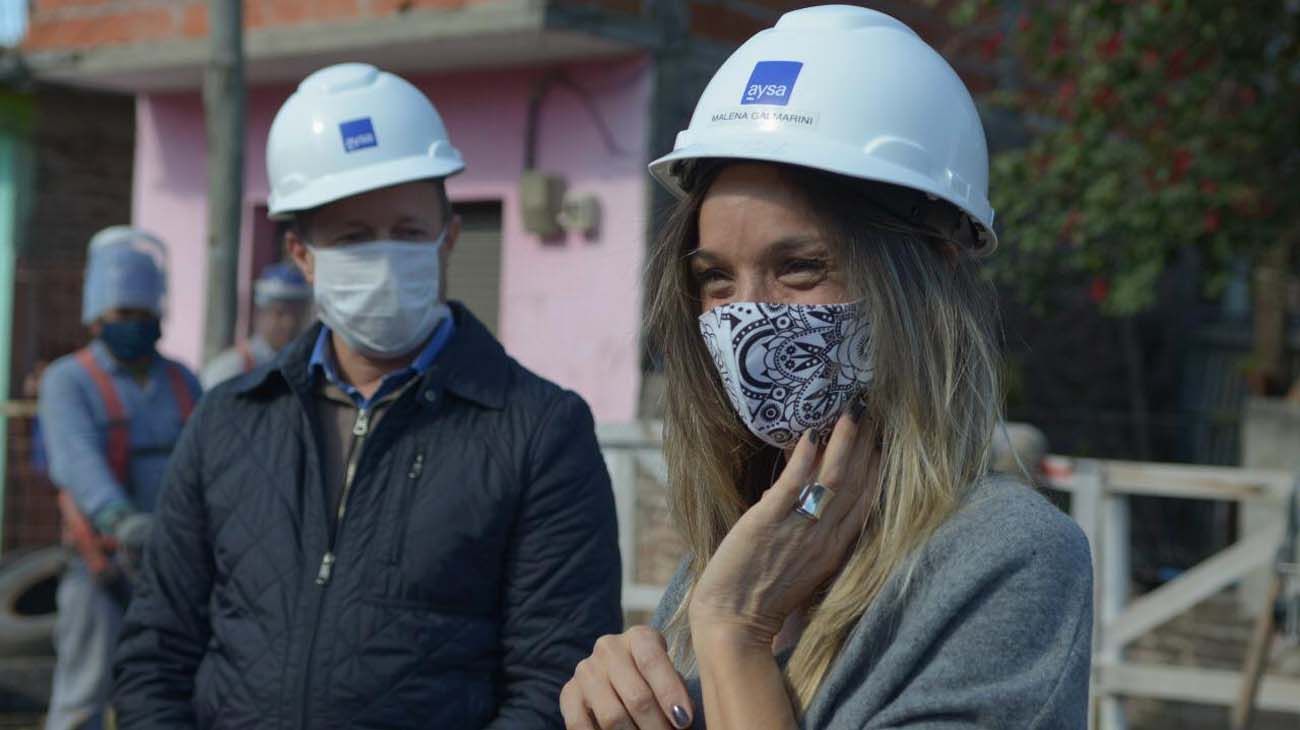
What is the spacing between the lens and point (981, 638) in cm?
168

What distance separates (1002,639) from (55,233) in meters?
12.5

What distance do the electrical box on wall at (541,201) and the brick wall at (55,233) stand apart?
402 centimetres

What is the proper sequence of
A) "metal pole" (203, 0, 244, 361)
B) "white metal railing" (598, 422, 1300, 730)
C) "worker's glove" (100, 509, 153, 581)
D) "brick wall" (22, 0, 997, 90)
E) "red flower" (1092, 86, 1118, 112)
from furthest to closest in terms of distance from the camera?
"brick wall" (22, 0, 997, 90) < "red flower" (1092, 86, 1118, 112) < "white metal railing" (598, 422, 1300, 730) < "metal pole" (203, 0, 244, 361) < "worker's glove" (100, 509, 153, 581)

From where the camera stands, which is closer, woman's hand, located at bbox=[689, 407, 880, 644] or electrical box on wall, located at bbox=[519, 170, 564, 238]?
woman's hand, located at bbox=[689, 407, 880, 644]

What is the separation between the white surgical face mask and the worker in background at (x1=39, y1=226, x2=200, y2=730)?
8.30ft

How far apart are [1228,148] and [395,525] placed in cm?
693

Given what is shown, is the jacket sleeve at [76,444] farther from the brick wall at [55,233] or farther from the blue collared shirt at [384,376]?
the brick wall at [55,233]

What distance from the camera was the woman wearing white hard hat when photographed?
1696 millimetres

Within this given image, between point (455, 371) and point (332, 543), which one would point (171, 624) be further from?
point (455, 371)

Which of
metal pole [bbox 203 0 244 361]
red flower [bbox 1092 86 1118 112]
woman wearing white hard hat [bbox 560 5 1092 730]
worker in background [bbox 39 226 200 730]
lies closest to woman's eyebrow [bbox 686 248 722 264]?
woman wearing white hard hat [bbox 560 5 1092 730]

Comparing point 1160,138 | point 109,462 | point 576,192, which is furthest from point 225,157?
point 1160,138

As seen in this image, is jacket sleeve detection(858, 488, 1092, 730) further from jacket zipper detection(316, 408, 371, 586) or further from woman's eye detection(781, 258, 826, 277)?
jacket zipper detection(316, 408, 371, 586)

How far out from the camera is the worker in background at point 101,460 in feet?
18.7

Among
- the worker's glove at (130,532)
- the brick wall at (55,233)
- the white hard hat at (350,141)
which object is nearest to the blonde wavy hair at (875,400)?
the white hard hat at (350,141)
